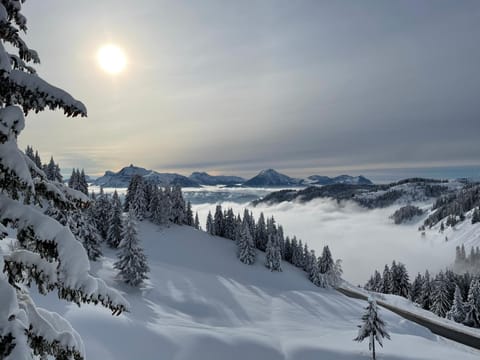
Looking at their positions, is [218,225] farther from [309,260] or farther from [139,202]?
[309,260]

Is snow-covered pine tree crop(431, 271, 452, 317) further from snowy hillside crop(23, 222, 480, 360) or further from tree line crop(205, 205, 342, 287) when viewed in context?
snowy hillside crop(23, 222, 480, 360)

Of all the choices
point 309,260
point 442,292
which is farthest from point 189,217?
point 442,292

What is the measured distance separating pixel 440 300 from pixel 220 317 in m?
59.6

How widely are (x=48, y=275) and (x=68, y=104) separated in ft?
9.56

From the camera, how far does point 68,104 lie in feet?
15.6

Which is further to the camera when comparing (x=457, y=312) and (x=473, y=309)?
(x=457, y=312)

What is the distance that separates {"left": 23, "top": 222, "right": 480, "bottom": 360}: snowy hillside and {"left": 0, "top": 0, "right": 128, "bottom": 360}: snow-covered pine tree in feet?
53.2

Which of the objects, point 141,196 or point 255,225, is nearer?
point 141,196

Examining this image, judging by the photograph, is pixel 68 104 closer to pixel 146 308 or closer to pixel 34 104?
pixel 34 104

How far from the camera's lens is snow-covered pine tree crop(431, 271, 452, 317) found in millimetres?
68688

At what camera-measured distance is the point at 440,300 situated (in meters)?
69.6

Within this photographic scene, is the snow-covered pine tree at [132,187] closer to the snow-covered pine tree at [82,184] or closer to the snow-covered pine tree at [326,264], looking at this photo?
the snow-covered pine tree at [82,184]

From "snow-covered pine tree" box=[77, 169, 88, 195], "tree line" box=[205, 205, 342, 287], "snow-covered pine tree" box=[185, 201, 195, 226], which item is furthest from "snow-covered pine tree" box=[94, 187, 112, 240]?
"tree line" box=[205, 205, 342, 287]

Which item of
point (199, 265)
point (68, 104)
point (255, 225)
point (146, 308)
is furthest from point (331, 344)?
point (255, 225)
